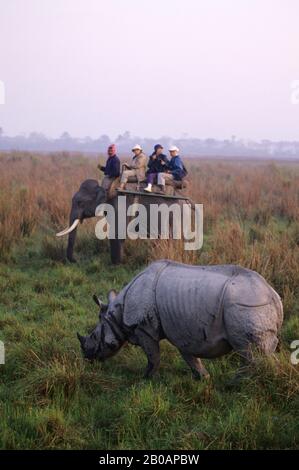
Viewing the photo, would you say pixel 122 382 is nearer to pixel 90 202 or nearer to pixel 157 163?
pixel 90 202

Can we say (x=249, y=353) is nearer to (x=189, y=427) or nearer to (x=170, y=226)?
(x=189, y=427)

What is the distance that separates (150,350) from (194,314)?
64cm

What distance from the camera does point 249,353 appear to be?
442cm

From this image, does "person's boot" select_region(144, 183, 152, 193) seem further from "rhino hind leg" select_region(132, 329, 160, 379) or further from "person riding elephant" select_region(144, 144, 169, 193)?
"rhino hind leg" select_region(132, 329, 160, 379)

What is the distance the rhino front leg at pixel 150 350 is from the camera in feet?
16.1

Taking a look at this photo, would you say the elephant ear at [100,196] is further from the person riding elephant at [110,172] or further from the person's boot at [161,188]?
the person's boot at [161,188]

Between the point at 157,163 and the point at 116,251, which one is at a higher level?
the point at 157,163

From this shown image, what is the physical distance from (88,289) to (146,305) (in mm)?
3102

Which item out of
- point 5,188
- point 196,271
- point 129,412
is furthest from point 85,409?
point 5,188

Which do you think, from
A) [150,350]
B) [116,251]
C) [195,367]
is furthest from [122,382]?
[116,251]

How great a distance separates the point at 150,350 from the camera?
4926mm

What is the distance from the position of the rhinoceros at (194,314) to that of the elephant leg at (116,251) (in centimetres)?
397

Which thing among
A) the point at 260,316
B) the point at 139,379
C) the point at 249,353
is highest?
the point at 260,316

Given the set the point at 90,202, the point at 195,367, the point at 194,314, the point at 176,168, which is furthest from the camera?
the point at 176,168
